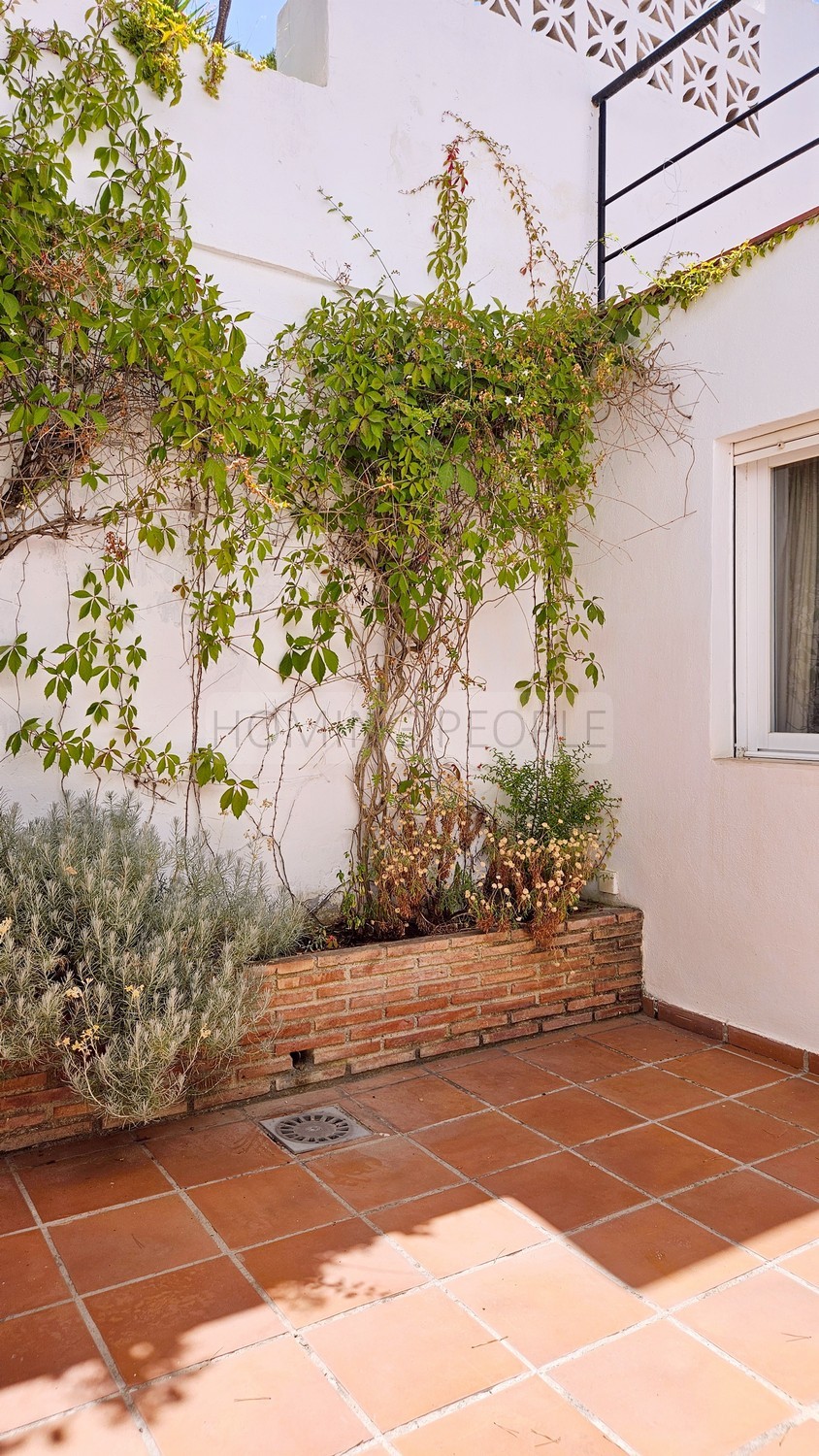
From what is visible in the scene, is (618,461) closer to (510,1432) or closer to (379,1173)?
(379,1173)

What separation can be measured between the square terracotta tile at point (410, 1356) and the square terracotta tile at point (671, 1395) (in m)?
0.17

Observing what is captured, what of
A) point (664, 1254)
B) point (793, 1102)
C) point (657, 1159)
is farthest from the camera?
point (793, 1102)

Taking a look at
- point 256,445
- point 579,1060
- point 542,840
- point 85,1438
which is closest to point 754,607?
point 542,840

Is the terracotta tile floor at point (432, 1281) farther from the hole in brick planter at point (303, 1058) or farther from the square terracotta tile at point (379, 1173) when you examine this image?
the hole in brick planter at point (303, 1058)

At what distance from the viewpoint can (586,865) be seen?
420cm

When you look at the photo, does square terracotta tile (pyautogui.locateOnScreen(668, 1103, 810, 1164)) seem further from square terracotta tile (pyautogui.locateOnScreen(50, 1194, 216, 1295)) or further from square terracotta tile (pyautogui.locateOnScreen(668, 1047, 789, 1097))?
square terracotta tile (pyautogui.locateOnScreen(50, 1194, 216, 1295))

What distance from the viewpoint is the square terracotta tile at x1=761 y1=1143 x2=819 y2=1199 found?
2812 millimetres

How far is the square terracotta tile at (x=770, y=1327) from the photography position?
2.04 metres

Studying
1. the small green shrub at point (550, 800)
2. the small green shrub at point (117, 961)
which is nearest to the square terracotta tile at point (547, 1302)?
the small green shrub at point (117, 961)

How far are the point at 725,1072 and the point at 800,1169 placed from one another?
73 cm

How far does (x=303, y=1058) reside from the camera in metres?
3.54

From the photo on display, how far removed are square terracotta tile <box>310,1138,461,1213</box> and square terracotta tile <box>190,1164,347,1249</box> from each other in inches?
2.1

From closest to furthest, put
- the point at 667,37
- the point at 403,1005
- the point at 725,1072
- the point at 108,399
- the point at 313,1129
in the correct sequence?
the point at 313,1129 < the point at 108,399 < the point at 725,1072 < the point at 403,1005 < the point at 667,37

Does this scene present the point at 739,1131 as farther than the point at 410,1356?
Yes
